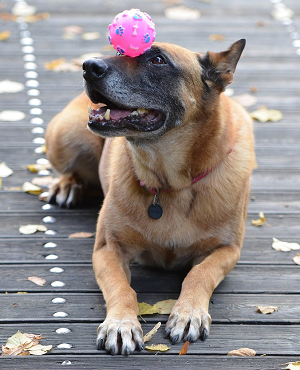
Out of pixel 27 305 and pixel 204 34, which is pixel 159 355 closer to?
pixel 27 305

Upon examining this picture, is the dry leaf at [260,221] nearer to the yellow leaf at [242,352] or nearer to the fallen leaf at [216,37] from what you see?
the yellow leaf at [242,352]

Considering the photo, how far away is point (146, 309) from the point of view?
3129mm

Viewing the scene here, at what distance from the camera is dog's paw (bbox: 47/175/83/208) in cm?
433

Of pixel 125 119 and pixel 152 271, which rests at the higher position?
pixel 125 119

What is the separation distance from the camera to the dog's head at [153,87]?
3.01 m

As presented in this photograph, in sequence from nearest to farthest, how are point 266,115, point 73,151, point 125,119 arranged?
point 125,119 < point 73,151 < point 266,115

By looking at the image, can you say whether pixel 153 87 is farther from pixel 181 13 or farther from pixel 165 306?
pixel 181 13

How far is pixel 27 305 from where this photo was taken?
319cm

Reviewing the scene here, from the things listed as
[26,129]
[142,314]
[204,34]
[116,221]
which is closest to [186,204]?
[116,221]

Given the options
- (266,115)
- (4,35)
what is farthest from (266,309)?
(4,35)

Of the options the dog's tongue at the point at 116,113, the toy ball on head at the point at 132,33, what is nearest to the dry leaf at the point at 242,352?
the dog's tongue at the point at 116,113

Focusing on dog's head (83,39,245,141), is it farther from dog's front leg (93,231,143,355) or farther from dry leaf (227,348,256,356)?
dry leaf (227,348,256,356)

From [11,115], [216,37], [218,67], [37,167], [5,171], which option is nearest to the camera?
[218,67]

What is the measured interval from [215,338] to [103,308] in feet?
1.91
